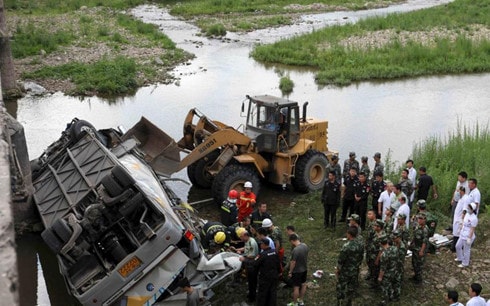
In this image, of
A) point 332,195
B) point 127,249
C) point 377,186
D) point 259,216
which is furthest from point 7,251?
point 377,186

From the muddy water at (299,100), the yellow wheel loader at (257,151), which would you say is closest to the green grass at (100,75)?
the muddy water at (299,100)

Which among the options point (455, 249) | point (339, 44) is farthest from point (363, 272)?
point (339, 44)

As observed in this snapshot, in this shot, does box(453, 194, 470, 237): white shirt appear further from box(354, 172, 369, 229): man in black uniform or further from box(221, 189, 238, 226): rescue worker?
box(221, 189, 238, 226): rescue worker

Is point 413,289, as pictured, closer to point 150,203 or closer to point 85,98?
point 150,203

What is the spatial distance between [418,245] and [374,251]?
2.42 ft

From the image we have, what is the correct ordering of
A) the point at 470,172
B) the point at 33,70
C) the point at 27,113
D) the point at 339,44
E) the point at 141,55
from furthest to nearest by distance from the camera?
the point at 339,44 < the point at 141,55 < the point at 33,70 < the point at 27,113 < the point at 470,172

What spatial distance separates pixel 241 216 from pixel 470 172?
5.82 metres

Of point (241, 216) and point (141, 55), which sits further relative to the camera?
point (141, 55)

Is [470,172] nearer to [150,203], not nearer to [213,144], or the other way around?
[213,144]

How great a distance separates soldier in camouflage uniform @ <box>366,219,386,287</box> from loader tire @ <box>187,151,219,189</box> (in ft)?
16.5

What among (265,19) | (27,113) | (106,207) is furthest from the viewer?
(265,19)

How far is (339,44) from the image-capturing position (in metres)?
30.9

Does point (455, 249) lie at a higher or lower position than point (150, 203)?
lower

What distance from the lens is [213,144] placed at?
1233 cm
